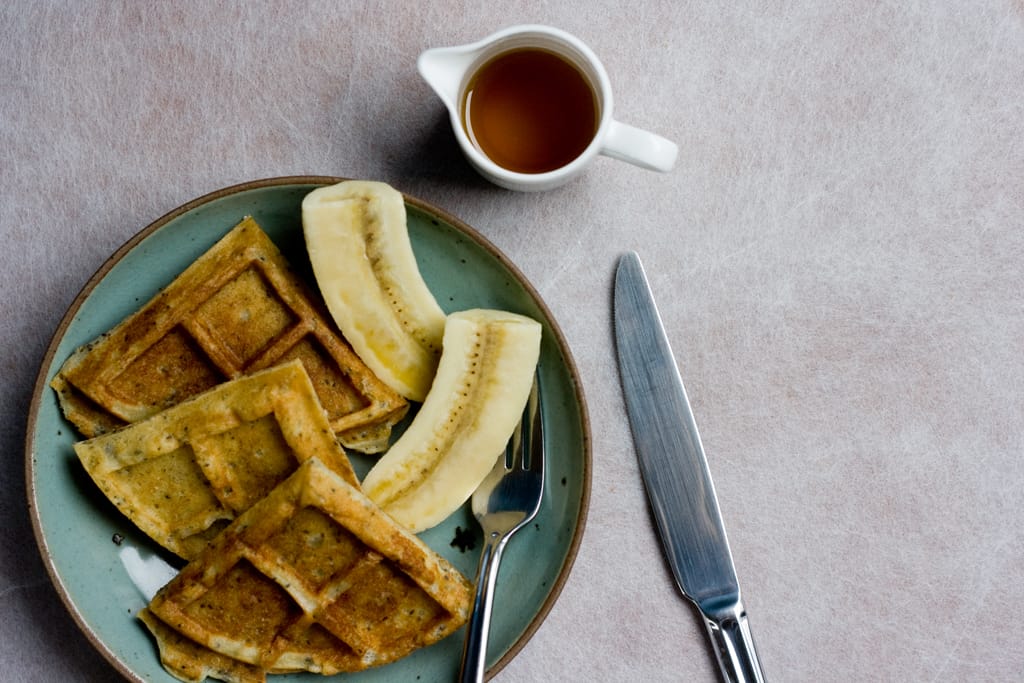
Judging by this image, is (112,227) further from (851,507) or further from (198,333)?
(851,507)

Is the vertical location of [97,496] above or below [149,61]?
below

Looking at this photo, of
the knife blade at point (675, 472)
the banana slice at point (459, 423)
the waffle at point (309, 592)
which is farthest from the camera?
the knife blade at point (675, 472)

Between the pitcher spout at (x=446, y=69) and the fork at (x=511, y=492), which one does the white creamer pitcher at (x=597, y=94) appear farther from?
the fork at (x=511, y=492)

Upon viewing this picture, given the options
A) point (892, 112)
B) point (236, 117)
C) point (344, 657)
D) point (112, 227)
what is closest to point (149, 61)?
point (236, 117)

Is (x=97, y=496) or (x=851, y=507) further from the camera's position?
(x=851, y=507)

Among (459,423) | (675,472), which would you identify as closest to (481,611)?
(459,423)

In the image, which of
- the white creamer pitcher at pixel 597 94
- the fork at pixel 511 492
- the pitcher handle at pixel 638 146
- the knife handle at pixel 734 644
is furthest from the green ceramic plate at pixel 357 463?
the knife handle at pixel 734 644

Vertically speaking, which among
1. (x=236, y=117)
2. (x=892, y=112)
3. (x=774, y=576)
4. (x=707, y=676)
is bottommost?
(x=707, y=676)
